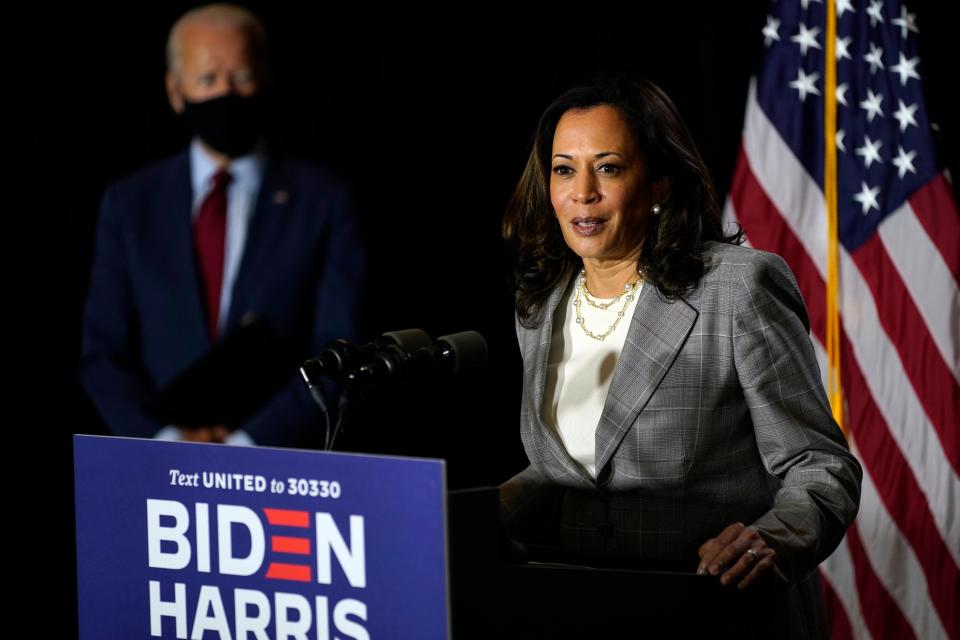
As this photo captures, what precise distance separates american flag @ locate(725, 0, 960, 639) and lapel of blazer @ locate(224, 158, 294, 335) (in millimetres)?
1287

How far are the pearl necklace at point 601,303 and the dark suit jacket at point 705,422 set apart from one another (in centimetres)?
6

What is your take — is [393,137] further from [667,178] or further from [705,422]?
[705,422]

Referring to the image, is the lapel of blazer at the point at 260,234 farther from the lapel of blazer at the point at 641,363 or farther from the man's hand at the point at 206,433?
the lapel of blazer at the point at 641,363

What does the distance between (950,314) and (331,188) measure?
5.51 ft

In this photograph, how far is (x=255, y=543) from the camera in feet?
4.16

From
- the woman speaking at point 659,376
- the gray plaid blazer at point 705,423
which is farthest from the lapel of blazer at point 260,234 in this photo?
the gray plaid blazer at point 705,423

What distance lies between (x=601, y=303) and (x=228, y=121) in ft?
4.94

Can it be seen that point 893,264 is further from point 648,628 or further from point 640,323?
point 648,628

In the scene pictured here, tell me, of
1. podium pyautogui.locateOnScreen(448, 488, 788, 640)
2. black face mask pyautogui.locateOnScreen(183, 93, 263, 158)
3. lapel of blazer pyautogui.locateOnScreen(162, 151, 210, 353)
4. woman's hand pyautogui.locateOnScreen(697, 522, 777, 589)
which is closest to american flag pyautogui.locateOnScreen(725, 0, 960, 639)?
black face mask pyautogui.locateOnScreen(183, 93, 263, 158)

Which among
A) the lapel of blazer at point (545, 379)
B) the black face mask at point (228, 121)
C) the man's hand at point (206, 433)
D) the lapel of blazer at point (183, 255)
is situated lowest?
the man's hand at point (206, 433)

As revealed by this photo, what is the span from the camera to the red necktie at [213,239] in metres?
3.02

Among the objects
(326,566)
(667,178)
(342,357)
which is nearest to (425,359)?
(342,357)

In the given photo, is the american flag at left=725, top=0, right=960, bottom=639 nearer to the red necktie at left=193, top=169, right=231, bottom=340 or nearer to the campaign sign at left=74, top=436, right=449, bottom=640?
the red necktie at left=193, top=169, right=231, bottom=340

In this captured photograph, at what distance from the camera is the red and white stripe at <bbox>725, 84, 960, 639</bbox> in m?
2.94
